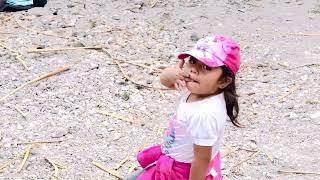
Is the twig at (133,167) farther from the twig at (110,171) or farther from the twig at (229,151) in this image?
the twig at (229,151)

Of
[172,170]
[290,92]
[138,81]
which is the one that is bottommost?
[138,81]

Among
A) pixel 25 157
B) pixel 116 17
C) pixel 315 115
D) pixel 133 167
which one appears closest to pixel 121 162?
pixel 133 167

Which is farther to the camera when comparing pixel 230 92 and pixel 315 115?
pixel 315 115

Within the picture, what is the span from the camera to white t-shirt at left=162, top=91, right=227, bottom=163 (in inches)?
76.8

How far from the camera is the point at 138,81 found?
418cm

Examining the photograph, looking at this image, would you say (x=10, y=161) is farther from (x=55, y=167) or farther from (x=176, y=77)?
(x=176, y=77)

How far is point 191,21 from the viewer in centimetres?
529

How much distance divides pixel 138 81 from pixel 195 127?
2241mm

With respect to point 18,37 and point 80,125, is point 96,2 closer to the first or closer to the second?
point 18,37

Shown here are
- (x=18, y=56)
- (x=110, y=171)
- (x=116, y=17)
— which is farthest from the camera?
(x=116, y=17)

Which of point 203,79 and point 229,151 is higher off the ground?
point 203,79

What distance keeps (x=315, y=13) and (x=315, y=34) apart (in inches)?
20.8

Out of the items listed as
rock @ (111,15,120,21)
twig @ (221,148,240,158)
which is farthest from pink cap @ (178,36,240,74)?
rock @ (111,15,120,21)

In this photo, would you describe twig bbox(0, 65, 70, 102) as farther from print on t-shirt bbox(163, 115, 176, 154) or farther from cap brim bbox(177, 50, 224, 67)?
cap brim bbox(177, 50, 224, 67)
